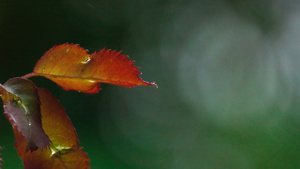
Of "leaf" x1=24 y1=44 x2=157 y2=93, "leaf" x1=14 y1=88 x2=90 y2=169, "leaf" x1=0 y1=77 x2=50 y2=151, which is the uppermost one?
"leaf" x1=24 y1=44 x2=157 y2=93

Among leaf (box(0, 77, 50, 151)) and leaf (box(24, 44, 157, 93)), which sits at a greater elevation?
leaf (box(24, 44, 157, 93))

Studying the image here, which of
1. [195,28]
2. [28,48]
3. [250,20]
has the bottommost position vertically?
[28,48]

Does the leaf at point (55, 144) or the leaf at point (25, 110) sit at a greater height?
the leaf at point (25, 110)

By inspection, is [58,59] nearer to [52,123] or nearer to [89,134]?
[52,123]

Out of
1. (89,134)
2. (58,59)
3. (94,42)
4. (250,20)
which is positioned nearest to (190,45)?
(250,20)
